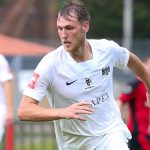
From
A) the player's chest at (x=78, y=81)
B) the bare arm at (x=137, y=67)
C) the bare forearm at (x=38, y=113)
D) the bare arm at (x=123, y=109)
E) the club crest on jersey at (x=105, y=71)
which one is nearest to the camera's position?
the bare forearm at (x=38, y=113)

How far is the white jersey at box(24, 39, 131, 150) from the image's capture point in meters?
7.96

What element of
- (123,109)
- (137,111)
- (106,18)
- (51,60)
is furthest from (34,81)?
(106,18)

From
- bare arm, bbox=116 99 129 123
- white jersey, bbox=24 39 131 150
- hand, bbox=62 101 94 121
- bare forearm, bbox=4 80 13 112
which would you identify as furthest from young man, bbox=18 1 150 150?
bare arm, bbox=116 99 129 123

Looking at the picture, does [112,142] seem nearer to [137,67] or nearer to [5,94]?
[137,67]

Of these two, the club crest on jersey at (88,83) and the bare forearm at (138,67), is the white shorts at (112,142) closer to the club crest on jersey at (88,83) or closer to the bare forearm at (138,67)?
the club crest on jersey at (88,83)

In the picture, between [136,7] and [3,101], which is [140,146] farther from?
[136,7]

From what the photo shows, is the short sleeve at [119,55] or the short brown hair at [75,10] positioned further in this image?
the short sleeve at [119,55]

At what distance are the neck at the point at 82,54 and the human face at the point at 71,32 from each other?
0.10 m

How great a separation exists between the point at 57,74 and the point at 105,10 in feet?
165

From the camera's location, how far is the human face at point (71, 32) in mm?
7891

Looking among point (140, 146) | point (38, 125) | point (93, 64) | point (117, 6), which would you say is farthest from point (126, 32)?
point (93, 64)

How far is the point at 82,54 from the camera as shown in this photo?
8289mm

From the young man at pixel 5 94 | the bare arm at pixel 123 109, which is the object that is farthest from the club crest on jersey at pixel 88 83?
the bare arm at pixel 123 109

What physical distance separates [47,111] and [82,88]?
0.74 m
